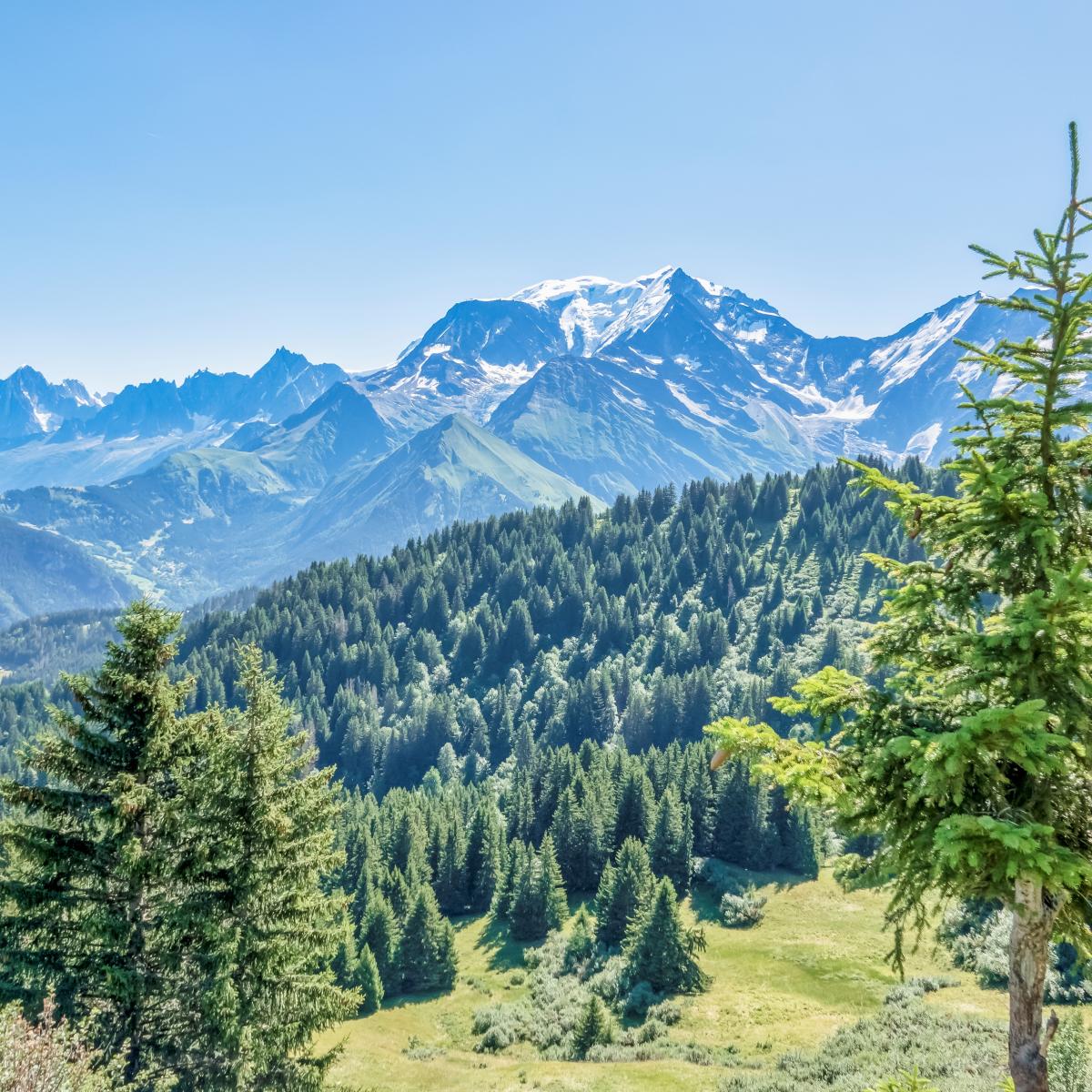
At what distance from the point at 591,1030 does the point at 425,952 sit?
27.2 meters

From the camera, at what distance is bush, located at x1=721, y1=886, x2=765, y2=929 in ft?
271

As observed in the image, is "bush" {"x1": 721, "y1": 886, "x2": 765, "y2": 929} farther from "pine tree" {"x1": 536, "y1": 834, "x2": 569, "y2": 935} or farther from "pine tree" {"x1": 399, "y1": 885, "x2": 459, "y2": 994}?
"pine tree" {"x1": 399, "y1": 885, "x2": 459, "y2": 994}

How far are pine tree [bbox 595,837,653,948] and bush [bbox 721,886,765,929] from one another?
14.0 metres

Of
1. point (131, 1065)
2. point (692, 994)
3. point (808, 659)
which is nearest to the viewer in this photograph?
point (131, 1065)

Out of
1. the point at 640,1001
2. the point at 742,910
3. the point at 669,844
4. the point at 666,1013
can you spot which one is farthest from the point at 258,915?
the point at 669,844

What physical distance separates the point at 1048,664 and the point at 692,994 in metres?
66.6

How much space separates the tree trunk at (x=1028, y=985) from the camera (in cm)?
1044

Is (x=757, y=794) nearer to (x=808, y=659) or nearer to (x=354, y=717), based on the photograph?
(x=808, y=659)

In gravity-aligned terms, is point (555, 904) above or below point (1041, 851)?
below

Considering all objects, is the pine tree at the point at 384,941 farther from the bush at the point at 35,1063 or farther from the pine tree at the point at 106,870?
the bush at the point at 35,1063

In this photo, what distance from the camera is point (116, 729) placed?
1973 cm

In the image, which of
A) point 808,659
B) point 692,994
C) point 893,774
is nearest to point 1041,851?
point 893,774

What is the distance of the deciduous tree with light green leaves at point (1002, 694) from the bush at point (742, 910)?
80.9 m

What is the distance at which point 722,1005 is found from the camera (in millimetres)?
61969
